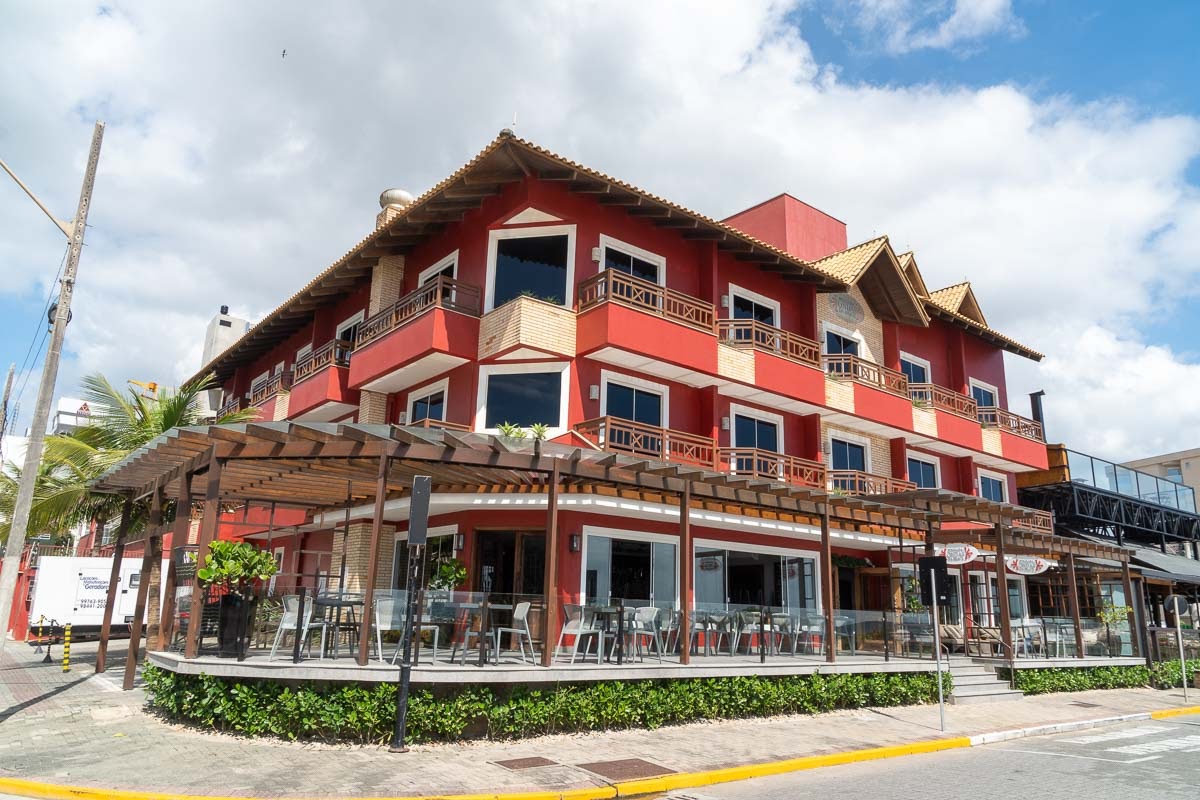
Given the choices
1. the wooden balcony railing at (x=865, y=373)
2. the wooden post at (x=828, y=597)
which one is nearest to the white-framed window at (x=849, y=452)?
the wooden balcony railing at (x=865, y=373)

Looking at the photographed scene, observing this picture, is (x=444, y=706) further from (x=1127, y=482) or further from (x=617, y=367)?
(x=1127, y=482)

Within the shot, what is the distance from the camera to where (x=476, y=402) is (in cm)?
1905

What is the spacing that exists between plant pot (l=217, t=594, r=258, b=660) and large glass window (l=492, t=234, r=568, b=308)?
9.75 meters

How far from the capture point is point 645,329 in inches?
733

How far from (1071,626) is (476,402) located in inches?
664

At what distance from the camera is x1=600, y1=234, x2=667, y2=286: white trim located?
19844 millimetres

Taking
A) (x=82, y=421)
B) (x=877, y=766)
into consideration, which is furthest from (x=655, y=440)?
(x=82, y=421)

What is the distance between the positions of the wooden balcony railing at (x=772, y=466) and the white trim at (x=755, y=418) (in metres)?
0.59

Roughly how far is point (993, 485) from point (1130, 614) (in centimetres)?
633

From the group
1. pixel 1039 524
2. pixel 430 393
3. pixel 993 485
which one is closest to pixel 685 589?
pixel 430 393

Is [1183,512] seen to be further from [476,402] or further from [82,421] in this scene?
[82,421]

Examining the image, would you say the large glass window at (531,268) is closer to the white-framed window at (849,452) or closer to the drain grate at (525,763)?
the white-framed window at (849,452)

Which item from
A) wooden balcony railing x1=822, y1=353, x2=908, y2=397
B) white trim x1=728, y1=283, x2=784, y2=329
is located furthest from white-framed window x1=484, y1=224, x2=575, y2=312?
wooden balcony railing x1=822, y1=353, x2=908, y2=397

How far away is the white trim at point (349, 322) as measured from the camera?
24.4 m
